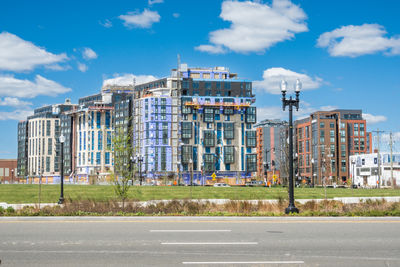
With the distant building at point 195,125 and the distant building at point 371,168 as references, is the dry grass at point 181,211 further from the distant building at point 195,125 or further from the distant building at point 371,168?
the distant building at point 195,125

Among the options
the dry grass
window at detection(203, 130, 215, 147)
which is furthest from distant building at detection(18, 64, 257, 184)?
the dry grass

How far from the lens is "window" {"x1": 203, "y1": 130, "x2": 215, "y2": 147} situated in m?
163

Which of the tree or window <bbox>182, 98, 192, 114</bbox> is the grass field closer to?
the tree

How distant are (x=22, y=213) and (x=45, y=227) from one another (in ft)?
15.3

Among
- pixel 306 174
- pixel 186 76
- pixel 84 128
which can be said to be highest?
pixel 186 76

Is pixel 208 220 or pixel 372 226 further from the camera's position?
pixel 208 220

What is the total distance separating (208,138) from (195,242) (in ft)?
493

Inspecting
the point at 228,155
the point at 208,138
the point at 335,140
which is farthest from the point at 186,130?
the point at 335,140

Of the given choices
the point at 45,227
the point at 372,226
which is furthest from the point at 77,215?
the point at 372,226

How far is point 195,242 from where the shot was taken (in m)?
13.2

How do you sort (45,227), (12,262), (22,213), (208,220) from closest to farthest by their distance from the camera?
(12,262), (45,227), (208,220), (22,213)

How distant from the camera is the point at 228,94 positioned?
167m

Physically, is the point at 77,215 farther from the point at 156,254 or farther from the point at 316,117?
the point at 316,117

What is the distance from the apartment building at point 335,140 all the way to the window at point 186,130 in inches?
1503
